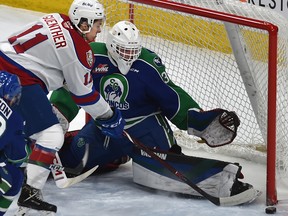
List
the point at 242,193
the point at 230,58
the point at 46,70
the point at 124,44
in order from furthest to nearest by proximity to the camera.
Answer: the point at 230,58 → the point at 124,44 → the point at 242,193 → the point at 46,70

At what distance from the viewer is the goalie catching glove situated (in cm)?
419

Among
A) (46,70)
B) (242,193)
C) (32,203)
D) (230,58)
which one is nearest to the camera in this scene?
(32,203)

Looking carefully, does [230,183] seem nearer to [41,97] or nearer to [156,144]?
[156,144]

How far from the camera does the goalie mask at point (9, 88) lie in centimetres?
325

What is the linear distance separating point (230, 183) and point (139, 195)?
394mm

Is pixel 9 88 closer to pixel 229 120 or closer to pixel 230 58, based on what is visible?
pixel 229 120

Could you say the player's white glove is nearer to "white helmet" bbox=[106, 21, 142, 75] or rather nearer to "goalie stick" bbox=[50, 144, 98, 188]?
"goalie stick" bbox=[50, 144, 98, 188]

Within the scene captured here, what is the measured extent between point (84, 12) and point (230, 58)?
95 centimetres

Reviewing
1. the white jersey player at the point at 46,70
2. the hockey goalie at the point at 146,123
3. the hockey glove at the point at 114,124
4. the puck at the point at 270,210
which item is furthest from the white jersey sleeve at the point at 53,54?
the puck at the point at 270,210

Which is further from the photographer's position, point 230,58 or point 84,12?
point 230,58

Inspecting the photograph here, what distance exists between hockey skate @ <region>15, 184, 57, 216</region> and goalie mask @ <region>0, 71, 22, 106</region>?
501mm

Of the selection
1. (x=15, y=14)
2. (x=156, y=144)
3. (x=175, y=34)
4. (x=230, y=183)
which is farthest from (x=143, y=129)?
(x=15, y=14)

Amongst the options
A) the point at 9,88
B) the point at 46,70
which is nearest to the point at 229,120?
the point at 46,70

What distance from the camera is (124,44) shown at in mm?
4117
